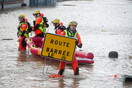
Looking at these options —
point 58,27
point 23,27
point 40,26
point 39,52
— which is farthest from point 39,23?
point 58,27

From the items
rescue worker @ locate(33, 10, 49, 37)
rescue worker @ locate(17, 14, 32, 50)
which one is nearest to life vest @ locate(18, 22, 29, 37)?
rescue worker @ locate(17, 14, 32, 50)

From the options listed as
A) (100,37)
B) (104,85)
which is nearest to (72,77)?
(104,85)

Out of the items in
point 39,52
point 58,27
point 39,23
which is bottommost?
point 39,52

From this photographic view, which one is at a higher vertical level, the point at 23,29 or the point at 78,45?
the point at 78,45

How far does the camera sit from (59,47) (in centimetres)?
1348

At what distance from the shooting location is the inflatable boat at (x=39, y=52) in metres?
16.0

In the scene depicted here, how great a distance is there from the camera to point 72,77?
13.6 metres

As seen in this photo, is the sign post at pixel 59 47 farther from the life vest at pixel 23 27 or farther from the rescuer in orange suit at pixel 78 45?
the life vest at pixel 23 27

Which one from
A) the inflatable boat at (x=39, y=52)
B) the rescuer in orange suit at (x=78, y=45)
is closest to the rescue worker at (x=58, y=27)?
the inflatable boat at (x=39, y=52)

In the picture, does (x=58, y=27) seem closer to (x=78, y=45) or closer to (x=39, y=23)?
(x=39, y=23)

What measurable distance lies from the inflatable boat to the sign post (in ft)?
8.34

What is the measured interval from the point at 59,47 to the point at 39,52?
378 cm

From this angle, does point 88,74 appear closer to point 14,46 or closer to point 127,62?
point 127,62

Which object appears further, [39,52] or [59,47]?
[39,52]
